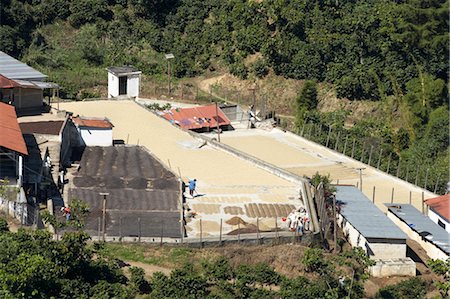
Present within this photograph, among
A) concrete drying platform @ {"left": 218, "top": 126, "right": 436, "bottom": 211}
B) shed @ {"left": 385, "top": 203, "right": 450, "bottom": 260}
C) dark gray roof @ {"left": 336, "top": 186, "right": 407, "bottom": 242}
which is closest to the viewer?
dark gray roof @ {"left": 336, "top": 186, "right": 407, "bottom": 242}

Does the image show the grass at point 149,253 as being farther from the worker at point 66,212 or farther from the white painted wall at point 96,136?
the white painted wall at point 96,136

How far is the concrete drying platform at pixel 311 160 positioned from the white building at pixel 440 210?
4.49ft

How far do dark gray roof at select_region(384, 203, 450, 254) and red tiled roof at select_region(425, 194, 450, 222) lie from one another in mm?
433

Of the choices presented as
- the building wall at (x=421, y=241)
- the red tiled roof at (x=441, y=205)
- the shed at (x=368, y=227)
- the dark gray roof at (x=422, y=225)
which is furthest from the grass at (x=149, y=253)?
the red tiled roof at (x=441, y=205)

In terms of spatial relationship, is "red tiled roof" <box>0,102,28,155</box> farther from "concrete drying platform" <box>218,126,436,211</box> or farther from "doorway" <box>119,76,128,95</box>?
"doorway" <box>119,76,128,95</box>

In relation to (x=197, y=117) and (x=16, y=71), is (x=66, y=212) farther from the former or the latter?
(x=197, y=117)

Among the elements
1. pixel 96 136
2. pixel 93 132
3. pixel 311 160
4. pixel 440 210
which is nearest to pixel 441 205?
pixel 440 210

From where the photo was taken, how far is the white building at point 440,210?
1141 inches

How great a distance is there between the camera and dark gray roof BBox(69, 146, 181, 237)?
2509 cm

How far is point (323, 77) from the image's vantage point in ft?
156

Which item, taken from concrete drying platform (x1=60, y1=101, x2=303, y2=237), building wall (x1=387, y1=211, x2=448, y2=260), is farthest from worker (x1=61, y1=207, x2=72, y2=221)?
building wall (x1=387, y1=211, x2=448, y2=260)

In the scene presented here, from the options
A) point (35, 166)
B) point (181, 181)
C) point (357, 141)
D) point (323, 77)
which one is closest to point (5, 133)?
point (35, 166)

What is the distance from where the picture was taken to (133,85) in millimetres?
43094

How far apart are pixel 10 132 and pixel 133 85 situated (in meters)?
16.8
